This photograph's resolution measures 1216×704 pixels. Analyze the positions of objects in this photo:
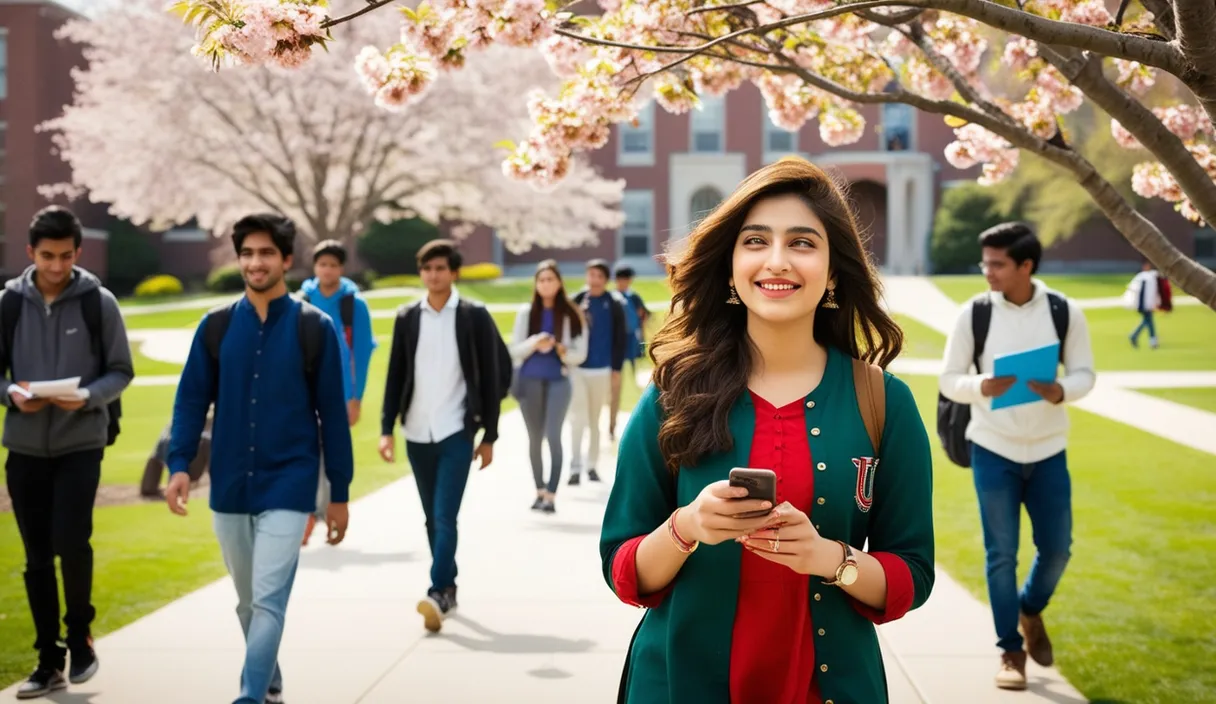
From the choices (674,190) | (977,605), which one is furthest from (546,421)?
(674,190)

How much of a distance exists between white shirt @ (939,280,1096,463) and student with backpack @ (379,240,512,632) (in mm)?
2597

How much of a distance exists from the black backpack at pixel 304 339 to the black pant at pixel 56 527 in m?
1.13

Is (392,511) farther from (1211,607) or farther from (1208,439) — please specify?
(1208,439)

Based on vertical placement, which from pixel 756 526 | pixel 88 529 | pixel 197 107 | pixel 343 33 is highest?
pixel 343 33

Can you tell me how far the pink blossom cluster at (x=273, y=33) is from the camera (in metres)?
4.10

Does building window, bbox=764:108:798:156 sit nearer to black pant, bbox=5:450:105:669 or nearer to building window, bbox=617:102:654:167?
building window, bbox=617:102:654:167

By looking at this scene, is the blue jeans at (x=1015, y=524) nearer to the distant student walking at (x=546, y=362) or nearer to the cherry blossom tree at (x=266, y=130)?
the distant student walking at (x=546, y=362)

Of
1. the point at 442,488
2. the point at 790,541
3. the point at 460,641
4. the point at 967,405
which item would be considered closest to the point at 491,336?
the point at 442,488

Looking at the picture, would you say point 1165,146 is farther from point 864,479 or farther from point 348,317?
point 348,317

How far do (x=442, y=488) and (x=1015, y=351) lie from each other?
3.15 metres

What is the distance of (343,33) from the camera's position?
116 ft

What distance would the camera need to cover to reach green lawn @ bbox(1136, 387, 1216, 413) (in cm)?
1719

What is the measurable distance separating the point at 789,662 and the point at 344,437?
2.87 metres

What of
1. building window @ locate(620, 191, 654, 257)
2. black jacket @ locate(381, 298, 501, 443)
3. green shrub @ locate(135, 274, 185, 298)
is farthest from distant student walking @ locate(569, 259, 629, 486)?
building window @ locate(620, 191, 654, 257)
